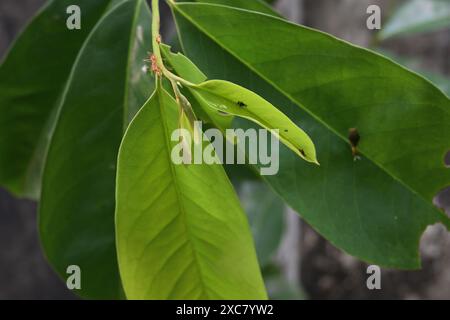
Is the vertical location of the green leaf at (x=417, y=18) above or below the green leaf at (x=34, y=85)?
above

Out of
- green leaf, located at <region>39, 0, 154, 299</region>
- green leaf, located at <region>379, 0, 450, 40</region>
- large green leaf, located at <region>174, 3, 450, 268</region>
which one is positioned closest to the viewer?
large green leaf, located at <region>174, 3, 450, 268</region>

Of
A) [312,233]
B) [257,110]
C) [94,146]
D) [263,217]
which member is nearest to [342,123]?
[257,110]

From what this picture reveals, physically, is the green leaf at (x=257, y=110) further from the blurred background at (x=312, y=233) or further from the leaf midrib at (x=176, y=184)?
the blurred background at (x=312, y=233)

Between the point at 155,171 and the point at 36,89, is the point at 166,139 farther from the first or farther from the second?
the point at 36,89

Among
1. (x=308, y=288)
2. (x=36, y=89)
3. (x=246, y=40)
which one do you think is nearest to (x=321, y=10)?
(x=308, y=288)

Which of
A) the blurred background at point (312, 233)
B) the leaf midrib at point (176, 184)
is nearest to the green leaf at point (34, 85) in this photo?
the leaf midrib at point (176, 184)

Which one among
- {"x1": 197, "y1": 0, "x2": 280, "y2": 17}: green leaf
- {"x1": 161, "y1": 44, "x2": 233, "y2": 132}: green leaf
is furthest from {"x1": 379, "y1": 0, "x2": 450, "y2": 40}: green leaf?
{"x1": 161, "y1": 44, "x2": 233, "y2": 132}: green leaf

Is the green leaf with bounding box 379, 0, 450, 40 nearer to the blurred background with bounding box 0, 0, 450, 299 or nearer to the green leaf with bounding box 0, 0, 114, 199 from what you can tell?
the blurred background with bounding box 0, 0, 450, 299
